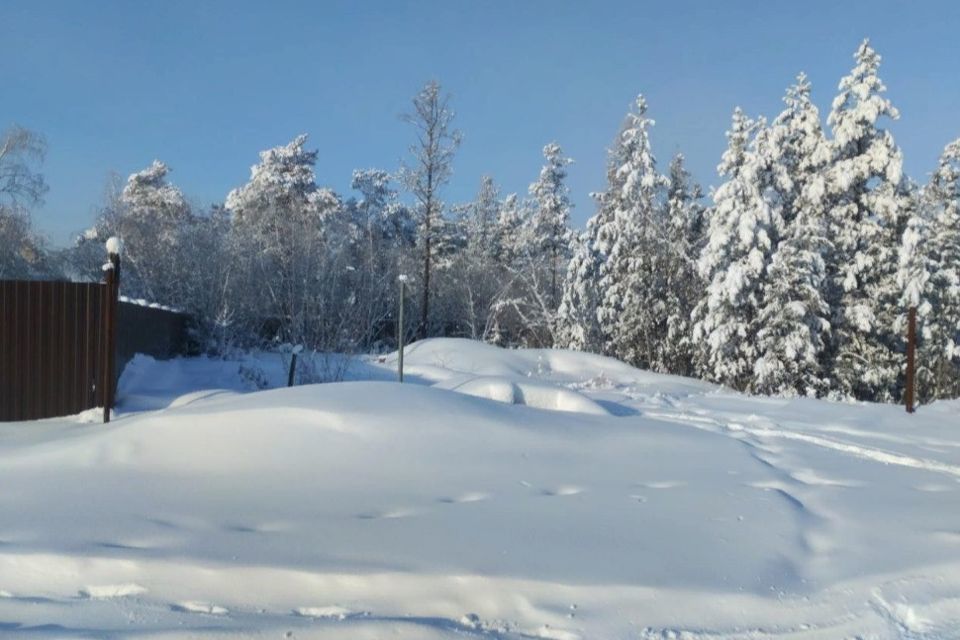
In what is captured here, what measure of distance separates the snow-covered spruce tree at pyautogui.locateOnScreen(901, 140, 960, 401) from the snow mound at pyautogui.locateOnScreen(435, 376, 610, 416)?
1409 centimetres

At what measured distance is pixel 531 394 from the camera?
42.5 ft

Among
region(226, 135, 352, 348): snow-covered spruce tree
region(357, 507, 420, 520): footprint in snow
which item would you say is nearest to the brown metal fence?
region(357, 507, 420, 520): footprint in snow

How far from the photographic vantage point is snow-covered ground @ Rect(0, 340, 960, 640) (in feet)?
12.9

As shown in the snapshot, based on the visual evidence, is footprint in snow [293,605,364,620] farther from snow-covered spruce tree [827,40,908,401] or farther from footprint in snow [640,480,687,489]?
snow-covered spruce tree [827,40,908,401]

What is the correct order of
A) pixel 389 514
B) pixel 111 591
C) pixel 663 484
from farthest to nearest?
1. pixel 663 484
2. pixel 389 514
3. pixel 111 591

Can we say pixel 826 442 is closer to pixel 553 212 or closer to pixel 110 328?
pixel 110 328

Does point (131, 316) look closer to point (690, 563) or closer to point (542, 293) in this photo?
point (690, 563)

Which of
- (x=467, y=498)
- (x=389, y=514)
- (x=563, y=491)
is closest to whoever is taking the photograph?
(x=389, y=514)

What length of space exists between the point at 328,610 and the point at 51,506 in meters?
2.52

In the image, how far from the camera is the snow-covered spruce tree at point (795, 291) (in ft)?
71.5

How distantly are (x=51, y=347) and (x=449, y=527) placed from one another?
6615 millimetres

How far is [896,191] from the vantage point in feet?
76.2

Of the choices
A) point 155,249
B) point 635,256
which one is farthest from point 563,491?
point 155,249

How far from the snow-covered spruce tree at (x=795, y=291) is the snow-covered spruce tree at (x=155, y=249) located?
17.3m
